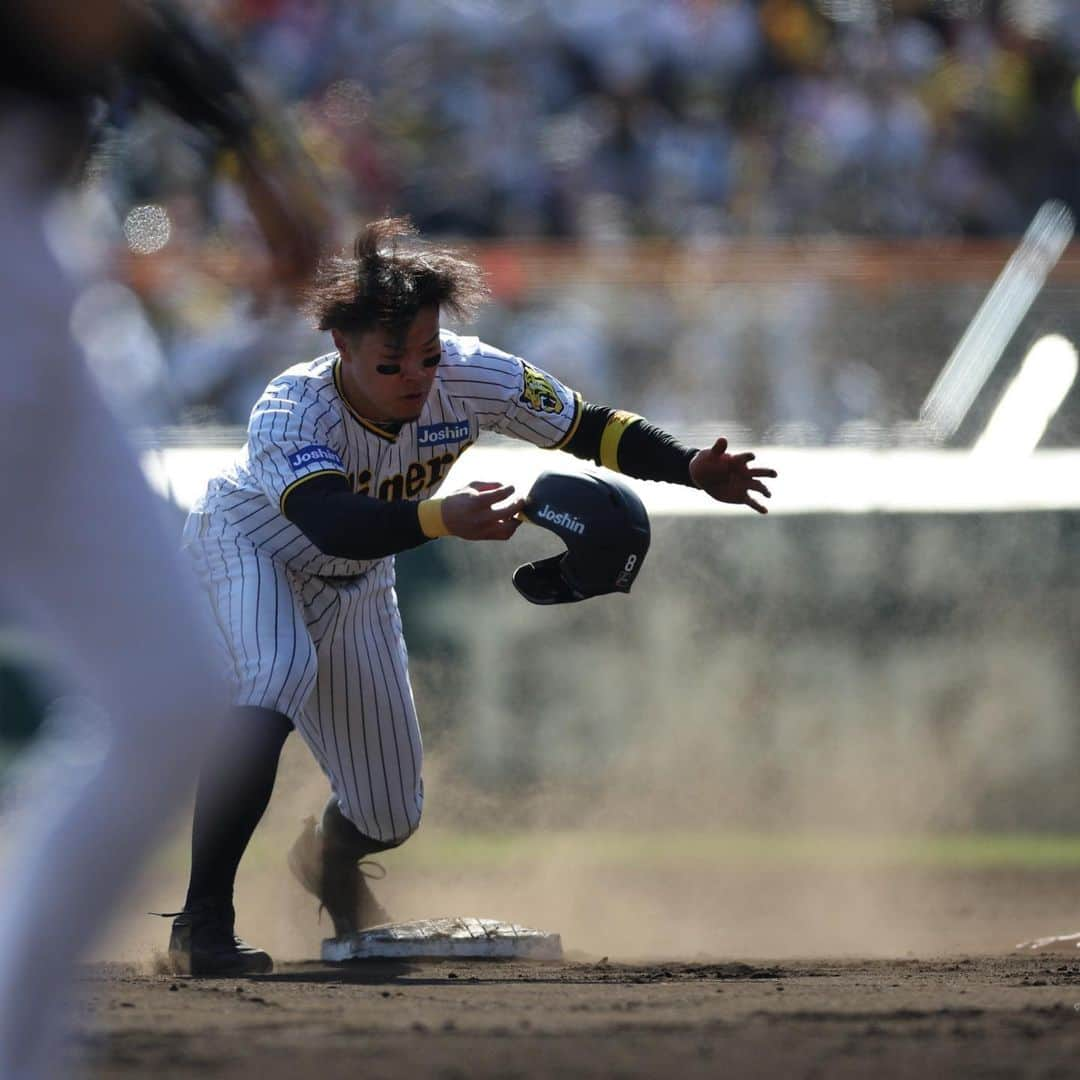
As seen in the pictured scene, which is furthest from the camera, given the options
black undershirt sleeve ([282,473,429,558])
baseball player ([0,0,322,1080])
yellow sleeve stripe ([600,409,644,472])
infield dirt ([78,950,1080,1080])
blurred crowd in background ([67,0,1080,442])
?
blurred crowd in background ([67,0,1080,442])

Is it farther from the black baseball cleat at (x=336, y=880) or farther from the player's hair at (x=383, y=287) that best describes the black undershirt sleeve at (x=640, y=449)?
the black baseball cleat at (x=336, y=880)

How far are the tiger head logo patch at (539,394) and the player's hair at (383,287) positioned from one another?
0.34m

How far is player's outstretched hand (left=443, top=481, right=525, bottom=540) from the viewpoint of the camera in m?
3.74

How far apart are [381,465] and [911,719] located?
159 inches

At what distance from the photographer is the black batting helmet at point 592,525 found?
4.16 m

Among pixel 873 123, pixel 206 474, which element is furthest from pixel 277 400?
pixel 873 123

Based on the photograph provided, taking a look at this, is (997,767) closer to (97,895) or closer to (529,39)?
(529,39)

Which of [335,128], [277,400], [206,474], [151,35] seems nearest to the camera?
[151,35]

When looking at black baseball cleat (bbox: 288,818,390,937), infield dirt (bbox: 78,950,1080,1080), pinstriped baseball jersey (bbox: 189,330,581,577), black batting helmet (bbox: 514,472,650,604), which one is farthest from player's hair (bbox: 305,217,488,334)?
black baseball cleat (bbox: 288,818,390,937)

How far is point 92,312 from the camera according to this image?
2.23m

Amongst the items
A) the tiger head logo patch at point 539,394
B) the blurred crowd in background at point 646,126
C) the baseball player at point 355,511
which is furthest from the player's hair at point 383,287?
the blurred crowd in background at point 646,126

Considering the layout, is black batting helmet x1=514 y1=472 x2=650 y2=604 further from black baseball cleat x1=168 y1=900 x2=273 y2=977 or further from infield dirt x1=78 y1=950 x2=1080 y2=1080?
black baseball cleat x1=168 y1=900 x2=273 y2=977

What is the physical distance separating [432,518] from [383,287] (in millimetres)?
653

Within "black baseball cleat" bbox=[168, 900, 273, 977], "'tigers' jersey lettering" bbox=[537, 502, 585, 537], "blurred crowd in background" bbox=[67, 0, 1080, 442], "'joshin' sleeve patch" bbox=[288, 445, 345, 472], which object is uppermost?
"blurred crowd in background" bbox=[67, 0, 1080, 442]
